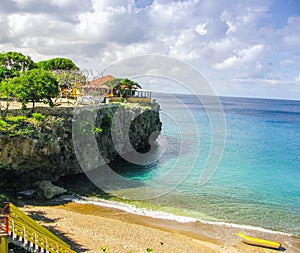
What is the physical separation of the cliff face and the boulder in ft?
6.36

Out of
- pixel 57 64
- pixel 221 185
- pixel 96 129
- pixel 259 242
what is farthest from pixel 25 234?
pixel 57 64

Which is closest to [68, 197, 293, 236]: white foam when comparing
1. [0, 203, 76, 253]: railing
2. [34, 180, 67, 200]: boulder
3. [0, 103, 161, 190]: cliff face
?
[34, 180, 67, 200]: boulder

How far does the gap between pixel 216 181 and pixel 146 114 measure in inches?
603

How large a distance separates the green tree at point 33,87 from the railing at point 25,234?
45.6ft

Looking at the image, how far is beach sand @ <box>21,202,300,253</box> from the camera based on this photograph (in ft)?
60.5

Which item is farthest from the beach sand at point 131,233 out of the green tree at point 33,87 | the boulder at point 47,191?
the green tree at point 33,87

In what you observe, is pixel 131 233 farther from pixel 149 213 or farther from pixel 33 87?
pixel 33 87

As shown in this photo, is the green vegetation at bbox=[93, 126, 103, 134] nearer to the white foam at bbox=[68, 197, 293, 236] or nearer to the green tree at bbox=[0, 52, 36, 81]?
the white foam at bbox=[68, 197, 293, 236]

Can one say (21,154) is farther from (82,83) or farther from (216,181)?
(216,181)

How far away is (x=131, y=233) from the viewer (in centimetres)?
2014

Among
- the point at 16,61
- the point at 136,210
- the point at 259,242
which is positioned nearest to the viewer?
the point at 259,242

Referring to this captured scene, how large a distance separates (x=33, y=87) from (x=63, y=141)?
592cm

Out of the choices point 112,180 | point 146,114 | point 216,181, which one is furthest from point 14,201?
point 146,114

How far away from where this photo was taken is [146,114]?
4353 centimetres
